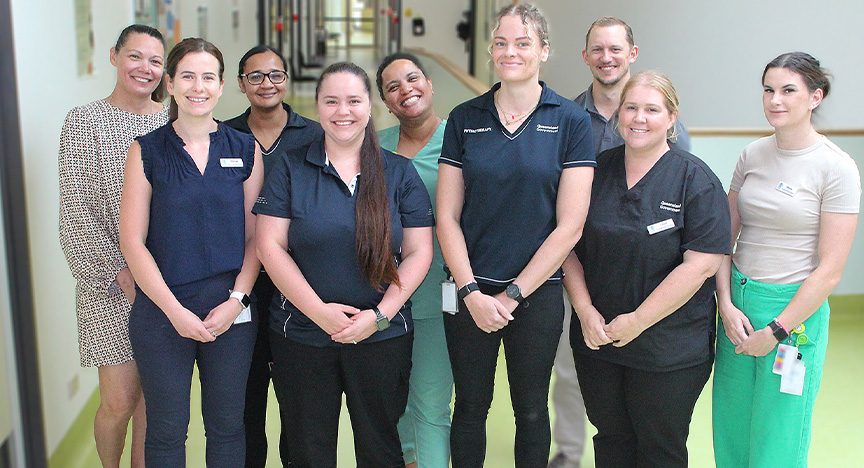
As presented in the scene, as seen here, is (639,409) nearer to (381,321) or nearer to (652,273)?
(652,273)

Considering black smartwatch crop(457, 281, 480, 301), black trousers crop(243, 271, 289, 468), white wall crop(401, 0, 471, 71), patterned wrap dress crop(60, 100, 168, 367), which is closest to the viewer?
black smartwatch crop(457, 281, 480, 301)

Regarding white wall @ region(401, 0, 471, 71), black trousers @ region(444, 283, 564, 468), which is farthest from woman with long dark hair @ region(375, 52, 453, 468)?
white wall @ region(401, 0, 471, 71)

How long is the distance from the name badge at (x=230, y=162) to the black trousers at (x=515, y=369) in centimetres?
79

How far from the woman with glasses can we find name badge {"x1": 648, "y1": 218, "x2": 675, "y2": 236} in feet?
3.88

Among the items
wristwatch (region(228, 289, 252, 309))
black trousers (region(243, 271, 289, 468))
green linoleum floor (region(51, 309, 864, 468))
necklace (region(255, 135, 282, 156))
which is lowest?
green linoleum floor (region(51, 309, 864, 468))

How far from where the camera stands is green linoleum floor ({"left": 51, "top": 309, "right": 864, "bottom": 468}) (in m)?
3.06

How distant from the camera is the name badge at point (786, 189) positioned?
2.11 m

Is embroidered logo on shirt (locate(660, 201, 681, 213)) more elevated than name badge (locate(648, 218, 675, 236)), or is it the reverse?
embroidered logo on shirt (locate(660, 201, 681, 213))

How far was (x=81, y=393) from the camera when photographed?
3172mm

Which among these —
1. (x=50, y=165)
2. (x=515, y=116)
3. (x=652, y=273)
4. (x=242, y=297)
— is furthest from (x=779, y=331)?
(x=50, y=165)

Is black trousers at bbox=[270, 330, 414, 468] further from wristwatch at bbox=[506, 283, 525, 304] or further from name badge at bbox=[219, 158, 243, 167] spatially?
name badge at bbox=[219, 158, 243, 167]

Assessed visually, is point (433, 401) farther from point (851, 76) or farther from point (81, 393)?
point (851, 76)

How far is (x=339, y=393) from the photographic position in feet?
7.25

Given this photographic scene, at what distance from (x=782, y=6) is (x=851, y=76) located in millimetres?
695
